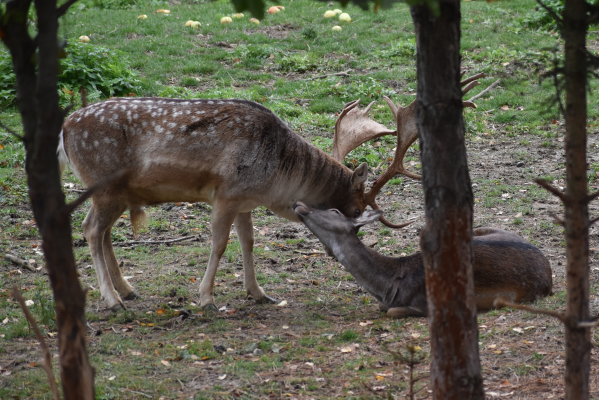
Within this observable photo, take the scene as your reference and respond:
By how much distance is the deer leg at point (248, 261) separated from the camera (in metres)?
6.11

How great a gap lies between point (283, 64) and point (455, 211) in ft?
38.3

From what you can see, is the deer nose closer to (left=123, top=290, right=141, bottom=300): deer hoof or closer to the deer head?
the deer head

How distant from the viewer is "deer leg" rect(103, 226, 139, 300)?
Answer: 19.7ft

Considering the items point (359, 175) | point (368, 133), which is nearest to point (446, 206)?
point (359, 175)

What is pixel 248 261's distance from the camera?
6.20 metres

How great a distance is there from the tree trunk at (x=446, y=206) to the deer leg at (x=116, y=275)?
12.5 feet

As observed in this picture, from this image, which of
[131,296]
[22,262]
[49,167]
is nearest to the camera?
[49,167]

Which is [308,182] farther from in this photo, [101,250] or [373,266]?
[101,250]

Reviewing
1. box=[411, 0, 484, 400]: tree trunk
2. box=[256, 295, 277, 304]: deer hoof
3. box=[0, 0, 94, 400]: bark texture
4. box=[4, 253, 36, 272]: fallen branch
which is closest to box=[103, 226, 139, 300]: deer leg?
box=[4, 253, 36, 272]: fallen branch

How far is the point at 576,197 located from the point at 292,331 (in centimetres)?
304

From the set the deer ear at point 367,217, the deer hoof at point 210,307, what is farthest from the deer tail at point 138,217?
the deer ear at point 367,217

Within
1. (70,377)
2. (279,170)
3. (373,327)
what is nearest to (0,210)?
(279,170)

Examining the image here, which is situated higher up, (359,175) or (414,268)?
(359,175)

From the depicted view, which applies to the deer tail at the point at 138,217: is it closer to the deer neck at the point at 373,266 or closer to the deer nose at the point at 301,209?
the deer nose at the point at 301,209
